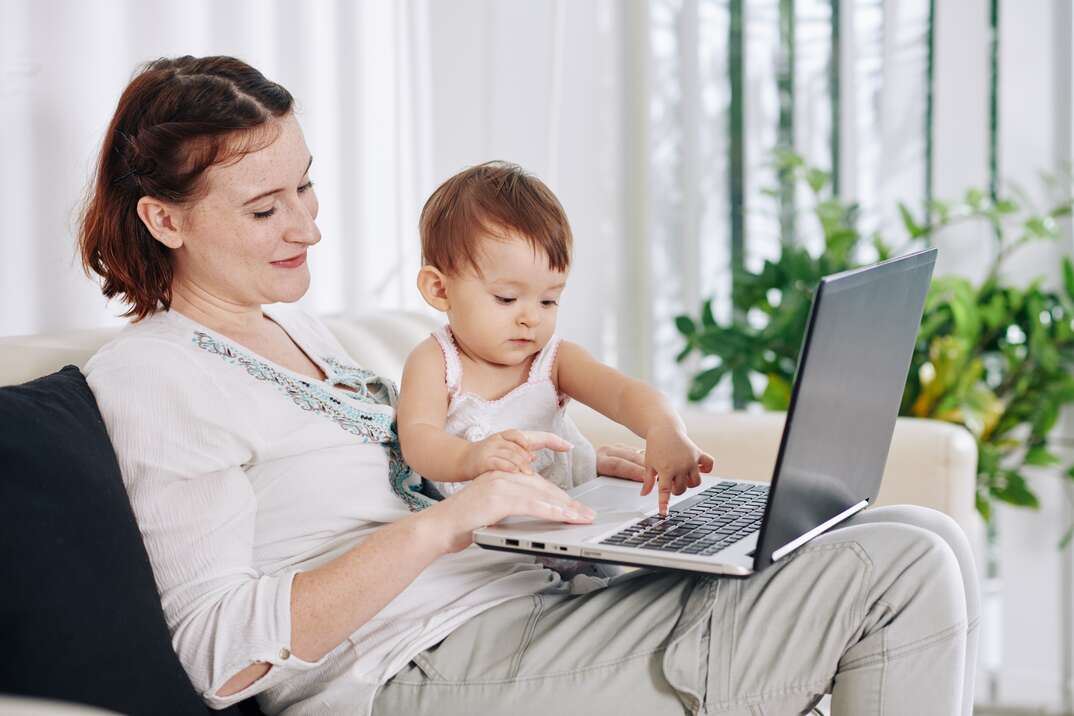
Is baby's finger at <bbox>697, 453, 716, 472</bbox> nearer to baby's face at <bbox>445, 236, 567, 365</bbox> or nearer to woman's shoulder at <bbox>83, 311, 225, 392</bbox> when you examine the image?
baby's face at <bbox>445, 236, 567, 365</bbox>

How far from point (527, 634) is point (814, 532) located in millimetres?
339

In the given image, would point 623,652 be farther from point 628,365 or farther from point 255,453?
point 628,365

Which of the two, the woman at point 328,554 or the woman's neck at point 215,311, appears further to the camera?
the woman's neck at point 215,311

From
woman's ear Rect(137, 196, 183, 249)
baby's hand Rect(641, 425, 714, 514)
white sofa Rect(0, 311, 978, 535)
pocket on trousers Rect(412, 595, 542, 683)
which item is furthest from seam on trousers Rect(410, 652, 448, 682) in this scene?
white sofa Rect(0, 311, 978, 535)

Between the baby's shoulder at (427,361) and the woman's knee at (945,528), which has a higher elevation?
the baby's shoulder at (427,361)

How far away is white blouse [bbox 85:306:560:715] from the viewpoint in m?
1.20

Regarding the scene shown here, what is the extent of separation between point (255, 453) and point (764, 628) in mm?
588

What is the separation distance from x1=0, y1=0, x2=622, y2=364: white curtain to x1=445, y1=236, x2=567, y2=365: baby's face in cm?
57

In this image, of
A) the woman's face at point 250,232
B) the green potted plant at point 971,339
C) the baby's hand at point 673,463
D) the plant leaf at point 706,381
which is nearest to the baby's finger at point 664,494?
the baby's hand at point 673,463

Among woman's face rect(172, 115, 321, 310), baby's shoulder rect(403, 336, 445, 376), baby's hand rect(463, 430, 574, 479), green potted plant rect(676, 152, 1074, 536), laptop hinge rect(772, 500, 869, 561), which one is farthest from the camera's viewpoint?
green potted plant rect(676, 152, 1074, 536)

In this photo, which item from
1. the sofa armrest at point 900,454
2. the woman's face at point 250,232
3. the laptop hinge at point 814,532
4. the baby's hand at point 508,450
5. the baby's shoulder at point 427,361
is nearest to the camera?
the laptop hinge at point 814,532

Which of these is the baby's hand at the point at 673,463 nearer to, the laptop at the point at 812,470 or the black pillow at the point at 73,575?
the laptop at the point at 812,470

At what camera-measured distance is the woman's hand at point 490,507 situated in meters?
1.23

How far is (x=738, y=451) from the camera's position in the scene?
1970 mm
